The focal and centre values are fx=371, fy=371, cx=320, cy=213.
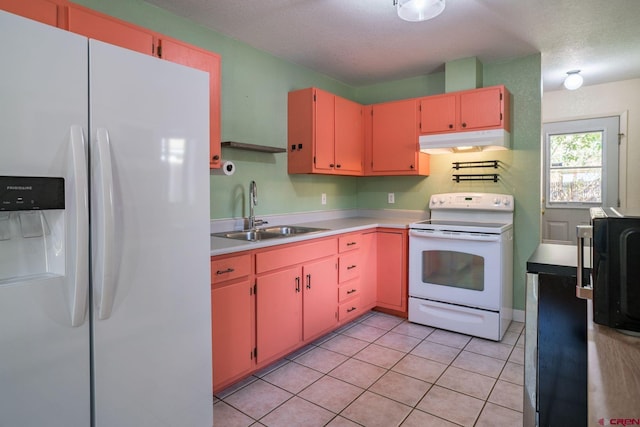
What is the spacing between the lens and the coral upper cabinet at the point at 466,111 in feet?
10.4

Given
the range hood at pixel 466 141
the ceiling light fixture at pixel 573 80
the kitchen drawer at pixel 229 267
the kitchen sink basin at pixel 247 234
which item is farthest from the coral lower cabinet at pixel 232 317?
the ceiling light fixture at pixel 573 80

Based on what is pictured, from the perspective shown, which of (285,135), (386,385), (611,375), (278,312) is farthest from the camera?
Answer: (285,135)

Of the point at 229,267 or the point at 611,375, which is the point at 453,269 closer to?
the point at 229,267

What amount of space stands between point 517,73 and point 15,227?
3769 millimetres

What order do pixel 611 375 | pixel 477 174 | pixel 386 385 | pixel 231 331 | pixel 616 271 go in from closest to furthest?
pixel 611 375
pixel 616 271
pixel 231 331
pixel 386 385
pixel 477 174

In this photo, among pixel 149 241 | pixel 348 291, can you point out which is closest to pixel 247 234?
pixel 348 291

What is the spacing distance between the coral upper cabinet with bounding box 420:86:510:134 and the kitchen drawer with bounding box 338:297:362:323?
173 cm

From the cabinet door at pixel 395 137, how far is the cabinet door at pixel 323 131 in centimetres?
57

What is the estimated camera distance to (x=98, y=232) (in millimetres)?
1312

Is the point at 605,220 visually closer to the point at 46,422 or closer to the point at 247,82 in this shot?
the point at 46,422

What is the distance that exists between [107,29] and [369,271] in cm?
263

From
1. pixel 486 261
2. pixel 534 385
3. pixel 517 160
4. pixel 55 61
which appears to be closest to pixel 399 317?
pixel 486 261

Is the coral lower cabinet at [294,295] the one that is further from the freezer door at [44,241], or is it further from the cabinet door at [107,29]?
the cabinet door at [107,29]

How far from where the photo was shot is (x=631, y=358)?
82 centimetres
